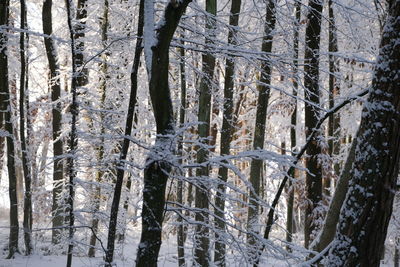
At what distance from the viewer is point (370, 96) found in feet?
11.6

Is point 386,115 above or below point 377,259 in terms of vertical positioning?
above

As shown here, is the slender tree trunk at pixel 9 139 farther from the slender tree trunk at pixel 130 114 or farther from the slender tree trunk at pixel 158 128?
the slender tree trunk at pixel 158 128

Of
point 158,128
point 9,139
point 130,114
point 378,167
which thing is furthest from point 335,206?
point 9,139

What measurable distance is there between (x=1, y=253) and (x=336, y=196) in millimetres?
9820

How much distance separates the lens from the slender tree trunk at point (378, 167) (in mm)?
3387

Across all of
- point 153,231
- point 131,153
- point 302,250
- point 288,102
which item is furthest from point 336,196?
point 131,153

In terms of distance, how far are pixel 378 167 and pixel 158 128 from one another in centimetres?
188

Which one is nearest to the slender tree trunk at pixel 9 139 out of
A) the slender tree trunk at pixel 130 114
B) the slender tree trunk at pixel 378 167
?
the slender tree trunk at pixel 130 114

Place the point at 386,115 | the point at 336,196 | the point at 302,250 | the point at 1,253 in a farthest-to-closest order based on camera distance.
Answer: the point at 1,253 → the point at 336,196 → the point at 302,250 → the point at 386,115

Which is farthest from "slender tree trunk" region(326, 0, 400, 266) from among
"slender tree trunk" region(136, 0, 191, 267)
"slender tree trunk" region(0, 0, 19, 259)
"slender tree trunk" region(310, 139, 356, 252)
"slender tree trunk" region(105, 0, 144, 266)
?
"slender tree trunk" region(0, 0, 19, 259)

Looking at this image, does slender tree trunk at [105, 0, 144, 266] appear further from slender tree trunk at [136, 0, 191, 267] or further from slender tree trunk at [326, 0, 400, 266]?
slender tree trunk at [326, 0, 400, 266]

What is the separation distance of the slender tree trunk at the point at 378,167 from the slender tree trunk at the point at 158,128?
5.23 feet

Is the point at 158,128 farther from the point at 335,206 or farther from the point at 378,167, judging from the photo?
the point at 335,206

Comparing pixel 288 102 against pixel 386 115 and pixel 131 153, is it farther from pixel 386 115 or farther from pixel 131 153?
pixel 386 115
